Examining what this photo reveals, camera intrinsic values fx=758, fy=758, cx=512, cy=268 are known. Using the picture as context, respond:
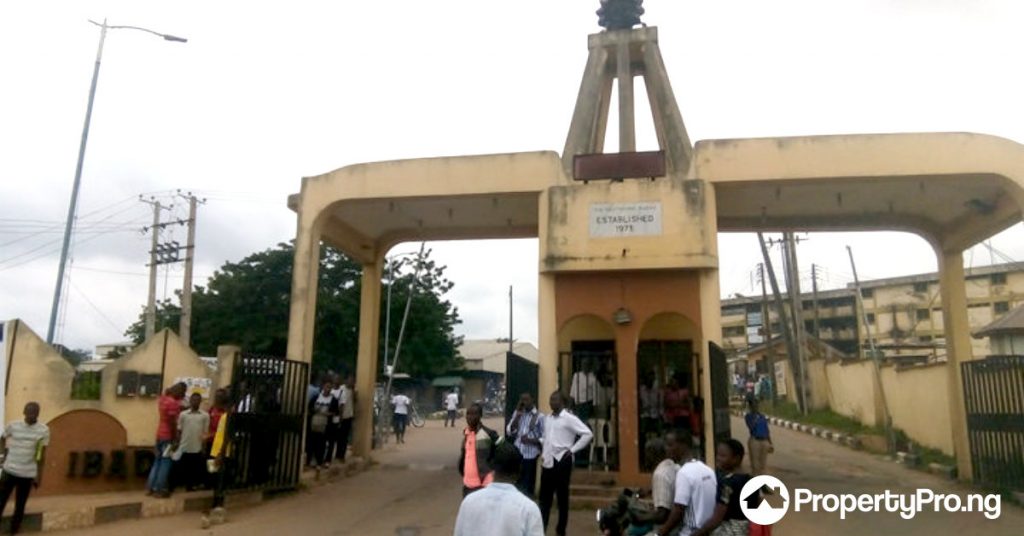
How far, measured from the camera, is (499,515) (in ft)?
10.7

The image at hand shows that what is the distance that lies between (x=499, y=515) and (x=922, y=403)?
1596 cm

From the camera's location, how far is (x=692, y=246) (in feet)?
35.0

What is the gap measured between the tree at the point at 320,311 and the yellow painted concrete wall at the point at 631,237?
17277 millimetres

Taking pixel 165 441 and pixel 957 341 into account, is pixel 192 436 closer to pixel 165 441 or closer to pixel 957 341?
pixel 165 441

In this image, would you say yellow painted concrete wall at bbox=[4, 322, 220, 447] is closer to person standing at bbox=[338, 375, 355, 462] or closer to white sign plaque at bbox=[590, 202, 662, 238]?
person standing at bbox=[338, 375, 355, 462]

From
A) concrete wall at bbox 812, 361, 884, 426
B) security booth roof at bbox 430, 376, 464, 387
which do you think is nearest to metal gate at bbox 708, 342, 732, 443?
concrete wall at bbox 812, 361, 884, 426

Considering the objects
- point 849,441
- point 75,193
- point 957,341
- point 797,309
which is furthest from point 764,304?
point 75,193

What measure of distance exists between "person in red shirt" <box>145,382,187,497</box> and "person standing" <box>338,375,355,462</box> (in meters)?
2.99

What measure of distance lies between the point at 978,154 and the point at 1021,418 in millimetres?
3547

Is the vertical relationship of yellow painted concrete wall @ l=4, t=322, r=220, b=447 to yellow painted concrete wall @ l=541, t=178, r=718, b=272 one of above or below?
below

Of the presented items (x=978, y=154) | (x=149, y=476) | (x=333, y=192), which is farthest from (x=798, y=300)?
(x=149, y=476)

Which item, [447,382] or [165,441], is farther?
[447,382]

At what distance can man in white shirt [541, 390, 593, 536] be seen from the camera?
25.5 ft

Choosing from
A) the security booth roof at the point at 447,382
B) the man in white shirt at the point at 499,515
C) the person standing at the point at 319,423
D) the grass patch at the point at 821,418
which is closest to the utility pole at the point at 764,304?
the grass patch at the point at 821,418
